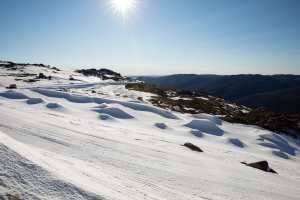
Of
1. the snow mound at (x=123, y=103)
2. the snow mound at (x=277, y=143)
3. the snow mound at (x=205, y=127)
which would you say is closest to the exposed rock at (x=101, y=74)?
the snow mound at (x=123, y=103)

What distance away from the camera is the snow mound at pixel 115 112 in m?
Answer: 24.4

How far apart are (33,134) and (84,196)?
6.97 metres

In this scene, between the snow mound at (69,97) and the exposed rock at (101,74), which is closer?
the snow mound at (69,97)

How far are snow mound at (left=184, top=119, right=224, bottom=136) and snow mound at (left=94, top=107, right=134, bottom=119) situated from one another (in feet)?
20.8

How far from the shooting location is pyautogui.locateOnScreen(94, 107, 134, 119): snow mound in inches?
960

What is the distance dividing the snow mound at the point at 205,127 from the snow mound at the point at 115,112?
6345 mm

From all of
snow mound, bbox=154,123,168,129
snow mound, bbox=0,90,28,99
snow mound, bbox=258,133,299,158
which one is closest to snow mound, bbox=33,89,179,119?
snow mound, bbox=0,90,28,99

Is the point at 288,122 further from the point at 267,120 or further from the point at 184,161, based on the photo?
the point at 184,161

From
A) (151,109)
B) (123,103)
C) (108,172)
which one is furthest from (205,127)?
(108,172)

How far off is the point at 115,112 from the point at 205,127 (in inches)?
377

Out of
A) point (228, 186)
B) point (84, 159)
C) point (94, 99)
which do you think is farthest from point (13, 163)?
point (94, 99)

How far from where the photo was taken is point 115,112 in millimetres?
24969

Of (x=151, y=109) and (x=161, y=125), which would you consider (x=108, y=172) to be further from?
(x=151, y=109)

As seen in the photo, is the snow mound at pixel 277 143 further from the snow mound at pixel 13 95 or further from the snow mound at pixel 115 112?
the snow mound at pixel 13 95
